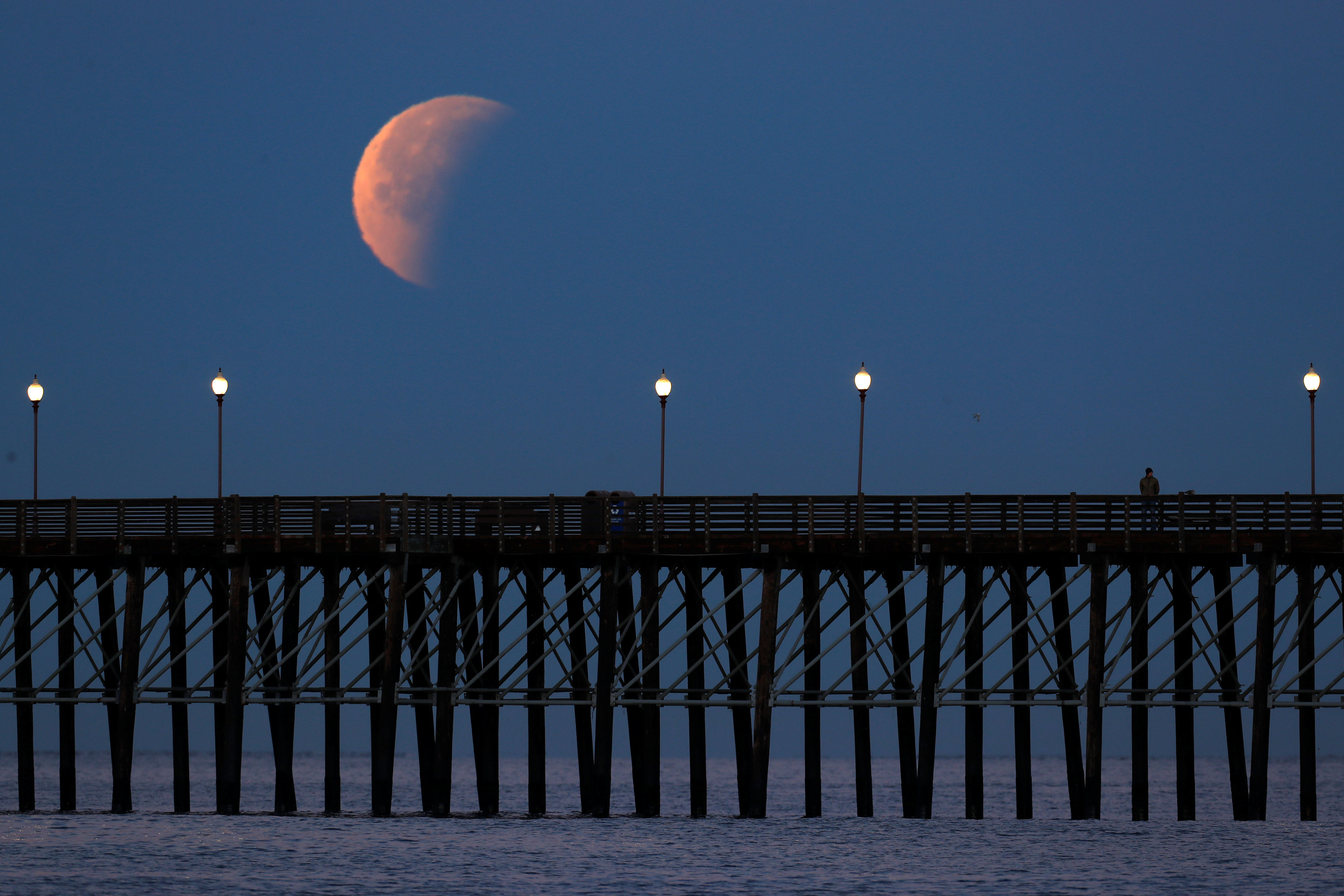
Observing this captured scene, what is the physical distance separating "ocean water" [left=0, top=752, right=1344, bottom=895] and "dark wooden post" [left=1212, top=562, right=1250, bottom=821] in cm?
79

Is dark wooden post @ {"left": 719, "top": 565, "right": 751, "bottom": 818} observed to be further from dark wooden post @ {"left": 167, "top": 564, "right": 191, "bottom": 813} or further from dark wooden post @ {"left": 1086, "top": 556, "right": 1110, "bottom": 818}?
dark wooden post @ {"left": 167, "top": 564, "right": 191, "bottom": 813}

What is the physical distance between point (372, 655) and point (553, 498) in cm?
761

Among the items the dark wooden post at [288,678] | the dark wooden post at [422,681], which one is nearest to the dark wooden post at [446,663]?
the dark wooden post at [422,681]

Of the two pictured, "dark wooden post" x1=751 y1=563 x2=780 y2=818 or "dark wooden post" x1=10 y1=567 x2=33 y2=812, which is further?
"dark wooden post" x1=10 y1=567 x2=33 y2=812

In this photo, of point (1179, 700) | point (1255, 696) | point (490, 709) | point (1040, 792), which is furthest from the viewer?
point (1040, 792)

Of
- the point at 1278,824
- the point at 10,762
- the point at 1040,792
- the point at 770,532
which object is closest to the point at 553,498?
the point at 770,532

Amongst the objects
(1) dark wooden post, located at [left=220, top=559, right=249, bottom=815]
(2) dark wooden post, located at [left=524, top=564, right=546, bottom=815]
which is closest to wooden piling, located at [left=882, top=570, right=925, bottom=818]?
(2) dark wooden post, located at [left=524, top=564, right=546, bottom=815]

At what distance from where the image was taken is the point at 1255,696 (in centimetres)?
4078

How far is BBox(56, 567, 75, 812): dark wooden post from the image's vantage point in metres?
47.4

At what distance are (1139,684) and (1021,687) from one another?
14.1ft

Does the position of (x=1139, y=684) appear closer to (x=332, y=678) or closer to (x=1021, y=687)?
(x=1021, y=687)

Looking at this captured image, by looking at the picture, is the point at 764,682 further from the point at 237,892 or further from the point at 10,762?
the point at 10,762

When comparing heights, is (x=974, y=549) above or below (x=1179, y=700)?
above

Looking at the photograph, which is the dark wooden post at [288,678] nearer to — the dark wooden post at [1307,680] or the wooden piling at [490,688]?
the wooden piling at [490,688]
